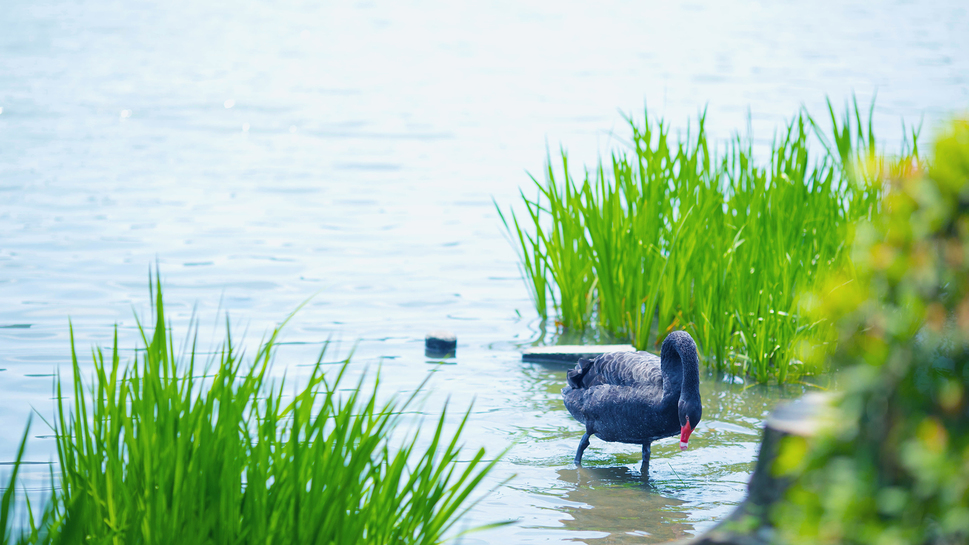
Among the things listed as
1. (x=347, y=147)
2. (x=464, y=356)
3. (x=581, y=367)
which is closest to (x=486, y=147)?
(x=347, y=147)

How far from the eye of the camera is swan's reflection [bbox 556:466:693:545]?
431 centimetres

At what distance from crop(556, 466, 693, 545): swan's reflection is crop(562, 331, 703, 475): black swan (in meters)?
0.13

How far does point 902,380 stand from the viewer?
1585 mm

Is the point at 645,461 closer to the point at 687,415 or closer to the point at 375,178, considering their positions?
the point at 687,415

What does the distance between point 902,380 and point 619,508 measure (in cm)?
310

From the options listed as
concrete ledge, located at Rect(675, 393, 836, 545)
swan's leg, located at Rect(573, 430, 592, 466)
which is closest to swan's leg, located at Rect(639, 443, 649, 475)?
swan's leg, located at Rect(573, 430, 592, 466)

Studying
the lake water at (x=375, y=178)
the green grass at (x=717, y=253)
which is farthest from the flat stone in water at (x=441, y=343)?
the green grass at (x=717, y=253)

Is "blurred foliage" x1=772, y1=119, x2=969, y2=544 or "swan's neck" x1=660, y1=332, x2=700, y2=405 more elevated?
"blurred foliage" x1=772, y1=119, x2=969, y2=544

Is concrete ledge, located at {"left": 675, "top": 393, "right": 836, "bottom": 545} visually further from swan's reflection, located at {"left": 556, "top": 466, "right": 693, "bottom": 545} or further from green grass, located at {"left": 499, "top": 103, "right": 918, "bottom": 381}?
green grass, located at {"left": 499, "top": 103, "right": 918, "bottom": 381}

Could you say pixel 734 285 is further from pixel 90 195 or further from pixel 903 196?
pixel 90 195

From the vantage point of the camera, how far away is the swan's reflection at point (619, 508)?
14.1ft

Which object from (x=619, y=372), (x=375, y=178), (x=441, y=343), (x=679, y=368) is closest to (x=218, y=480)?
(x=679, y=368)

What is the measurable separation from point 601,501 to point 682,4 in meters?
34.8

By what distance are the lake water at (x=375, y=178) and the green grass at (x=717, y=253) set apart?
340 millimetres
